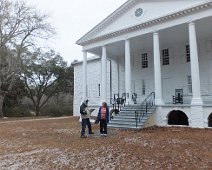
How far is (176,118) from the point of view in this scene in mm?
16406

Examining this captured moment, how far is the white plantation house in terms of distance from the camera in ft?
48.1

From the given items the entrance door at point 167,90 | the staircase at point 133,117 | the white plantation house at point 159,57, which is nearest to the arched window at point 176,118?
the white plantation house at point 159,57

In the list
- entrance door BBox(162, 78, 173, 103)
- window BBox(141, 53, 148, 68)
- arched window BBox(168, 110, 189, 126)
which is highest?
window BBox(141, 53, 148, 68)

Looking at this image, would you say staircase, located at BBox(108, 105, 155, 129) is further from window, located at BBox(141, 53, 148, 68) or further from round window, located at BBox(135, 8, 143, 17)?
round window, located at BBox(135, 8, 143, 17)

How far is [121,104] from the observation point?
725 inches

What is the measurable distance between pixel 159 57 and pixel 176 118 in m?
4.20

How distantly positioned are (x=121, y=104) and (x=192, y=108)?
5.72 meters

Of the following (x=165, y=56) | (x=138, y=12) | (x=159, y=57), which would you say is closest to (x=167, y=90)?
(x=165, y=56)

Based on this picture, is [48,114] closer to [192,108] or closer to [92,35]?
[92,35]

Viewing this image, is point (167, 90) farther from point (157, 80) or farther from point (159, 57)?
point (159, 57)

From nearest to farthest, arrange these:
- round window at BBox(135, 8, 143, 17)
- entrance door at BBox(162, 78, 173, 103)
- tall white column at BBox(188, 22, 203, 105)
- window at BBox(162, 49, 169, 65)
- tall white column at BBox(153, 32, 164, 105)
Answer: tall white column at BBox(188, 22, 203, 105) → tall white column at BBox(153, 32, 164, 105) → round window at BBox(135, 8, 143, 17) → entrance door at BBox(162, 78, 173, 103) → window at BBox(162, 49, 169, 65)

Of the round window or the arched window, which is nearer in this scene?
the arched window

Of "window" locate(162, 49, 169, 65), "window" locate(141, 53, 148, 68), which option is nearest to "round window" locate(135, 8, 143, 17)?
"window" locate(162, 49, 169, 65)

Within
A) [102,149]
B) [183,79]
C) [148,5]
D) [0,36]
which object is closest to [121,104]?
[183,79]
